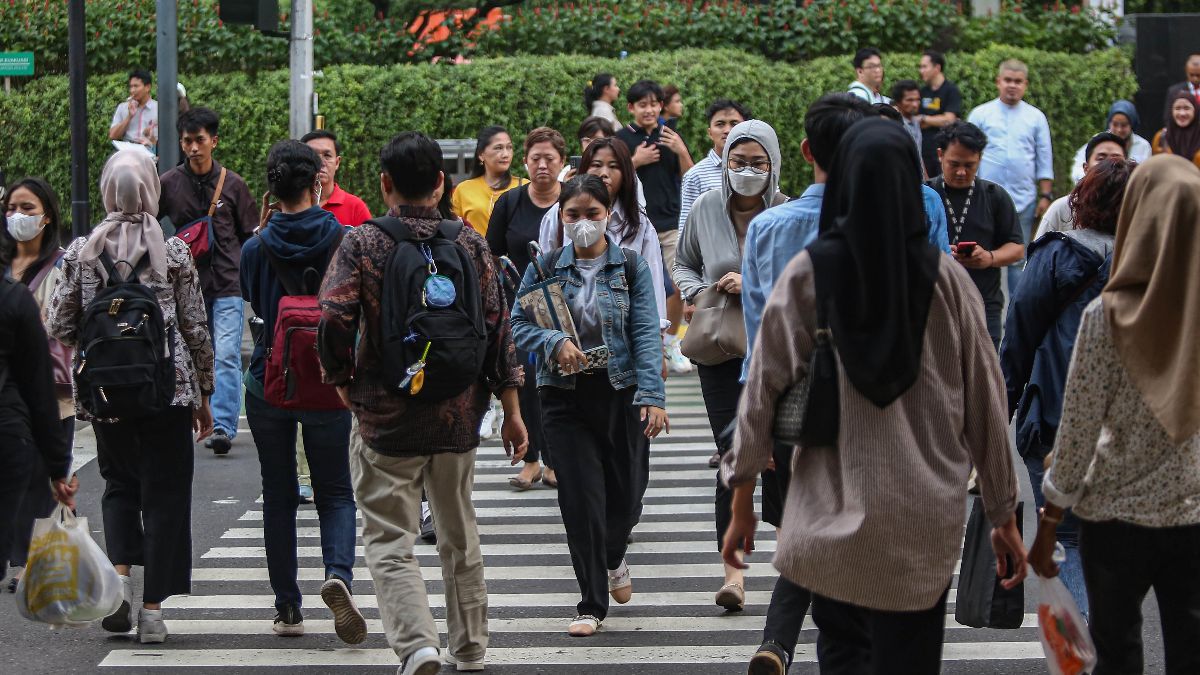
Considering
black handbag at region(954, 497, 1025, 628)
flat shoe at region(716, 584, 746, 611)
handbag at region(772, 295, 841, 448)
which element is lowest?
flat shoe at region(716, 584, 746, 611)

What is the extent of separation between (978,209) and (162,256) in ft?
13.9

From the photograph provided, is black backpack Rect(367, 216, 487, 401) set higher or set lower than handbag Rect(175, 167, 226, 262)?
higher

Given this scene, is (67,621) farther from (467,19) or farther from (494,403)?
(467,19)

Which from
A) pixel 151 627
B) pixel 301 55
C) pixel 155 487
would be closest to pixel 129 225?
pixel 155 487

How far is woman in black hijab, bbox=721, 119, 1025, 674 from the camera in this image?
159 inches

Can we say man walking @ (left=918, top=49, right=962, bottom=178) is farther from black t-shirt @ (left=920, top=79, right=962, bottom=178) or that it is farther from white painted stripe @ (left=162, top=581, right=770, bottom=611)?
white painted stripe @ (left=162, top=581, right=770, bottom=611)

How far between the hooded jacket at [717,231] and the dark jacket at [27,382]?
8.51 ft

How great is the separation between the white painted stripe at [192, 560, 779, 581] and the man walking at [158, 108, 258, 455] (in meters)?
2.95

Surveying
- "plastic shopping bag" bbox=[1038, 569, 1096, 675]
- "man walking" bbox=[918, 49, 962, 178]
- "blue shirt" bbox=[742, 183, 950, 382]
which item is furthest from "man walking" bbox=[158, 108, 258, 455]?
"man walking" bbox=[918, 49, 962, 178]

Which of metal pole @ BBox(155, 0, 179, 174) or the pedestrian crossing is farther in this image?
metal pole @ BBox(155, 0, 179, 174)

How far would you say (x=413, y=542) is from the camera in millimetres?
6059

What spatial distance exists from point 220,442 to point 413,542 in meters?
5.18

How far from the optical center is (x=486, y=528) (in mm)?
8945

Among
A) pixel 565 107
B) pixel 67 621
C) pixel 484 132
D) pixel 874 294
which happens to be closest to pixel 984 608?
pixel 874 294
